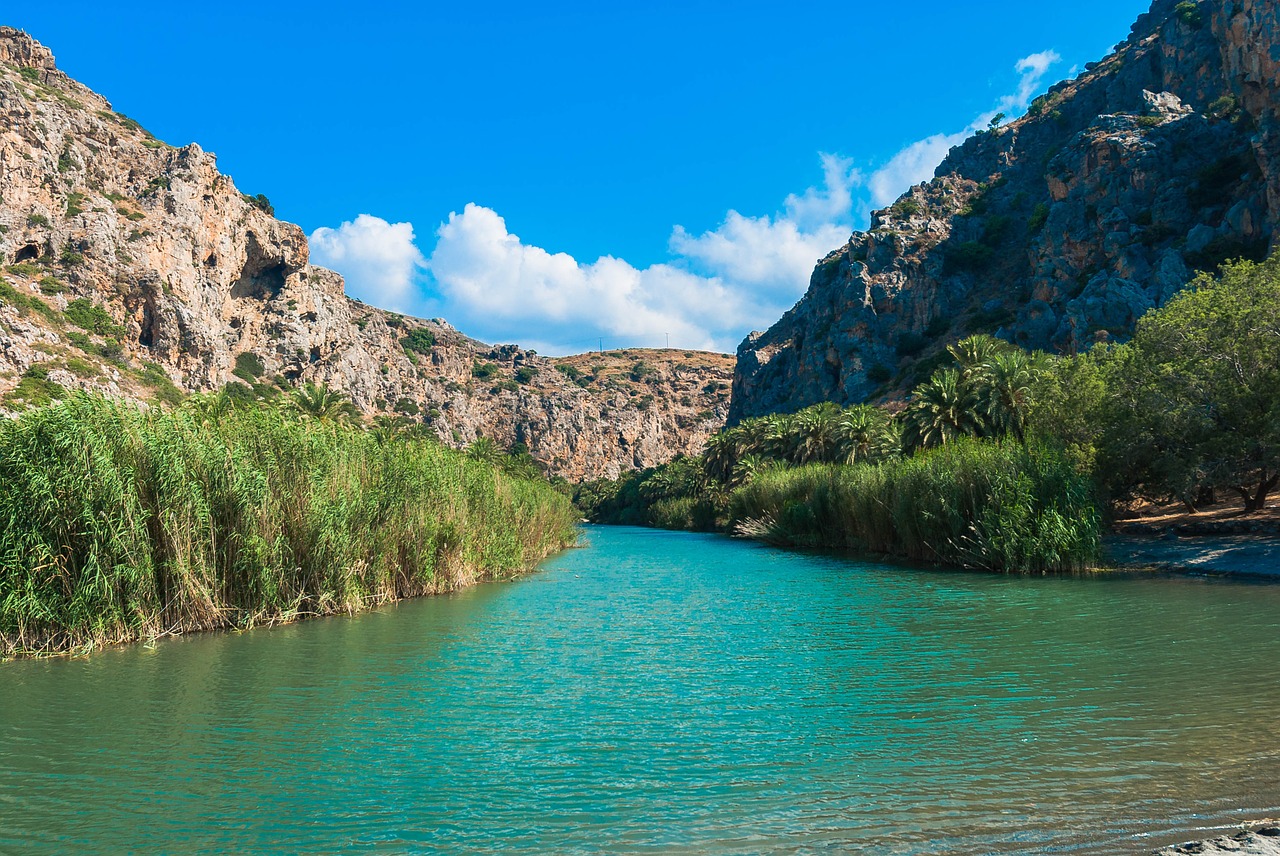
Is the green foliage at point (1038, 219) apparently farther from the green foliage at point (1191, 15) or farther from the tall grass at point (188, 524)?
the tall grass at point (188, 524)

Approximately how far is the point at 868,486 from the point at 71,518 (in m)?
35.6

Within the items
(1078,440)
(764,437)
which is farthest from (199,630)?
(764,437)

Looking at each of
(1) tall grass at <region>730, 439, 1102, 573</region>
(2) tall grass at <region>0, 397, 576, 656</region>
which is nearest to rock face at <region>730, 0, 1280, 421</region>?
(1) tall grass at <region>730, 439, 1102, 573</region>

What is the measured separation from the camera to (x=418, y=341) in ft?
552

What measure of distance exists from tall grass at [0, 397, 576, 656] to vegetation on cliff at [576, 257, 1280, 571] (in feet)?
73.0

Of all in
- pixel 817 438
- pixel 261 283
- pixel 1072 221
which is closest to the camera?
pixel 817 438

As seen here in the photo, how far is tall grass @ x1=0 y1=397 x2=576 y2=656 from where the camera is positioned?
1555 centimetres

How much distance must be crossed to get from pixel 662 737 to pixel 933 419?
1483 inches

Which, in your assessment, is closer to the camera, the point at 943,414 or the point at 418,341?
the point at 943,414

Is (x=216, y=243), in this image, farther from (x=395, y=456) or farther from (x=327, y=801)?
(x=327, y=801)

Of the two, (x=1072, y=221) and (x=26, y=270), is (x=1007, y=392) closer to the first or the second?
(x=1072, y=221)

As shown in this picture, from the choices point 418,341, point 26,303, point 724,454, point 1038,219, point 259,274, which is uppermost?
point 1038,219

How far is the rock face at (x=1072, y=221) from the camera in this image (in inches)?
2726

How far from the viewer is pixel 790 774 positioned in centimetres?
887
